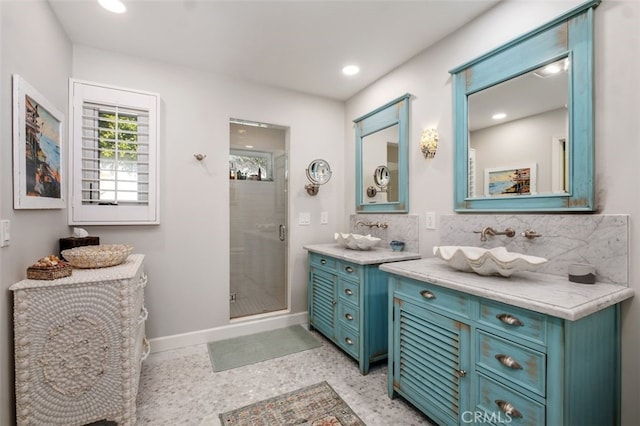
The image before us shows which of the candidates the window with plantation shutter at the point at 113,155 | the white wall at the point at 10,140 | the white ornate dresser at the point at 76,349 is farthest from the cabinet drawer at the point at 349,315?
the white wall at the point at 10,140

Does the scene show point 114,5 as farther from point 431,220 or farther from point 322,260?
point 431,220

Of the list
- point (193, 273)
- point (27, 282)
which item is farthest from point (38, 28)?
point (193, 273)

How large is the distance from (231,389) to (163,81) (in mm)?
2604

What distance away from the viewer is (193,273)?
8.87 feet

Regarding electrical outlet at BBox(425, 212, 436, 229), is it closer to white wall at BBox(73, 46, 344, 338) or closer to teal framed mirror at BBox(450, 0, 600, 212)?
Answer: teal framed mirror at BBox(450, 0, 600, 212)

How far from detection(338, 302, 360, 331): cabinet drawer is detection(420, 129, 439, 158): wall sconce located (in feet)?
4.51

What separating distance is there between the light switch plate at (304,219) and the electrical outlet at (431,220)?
134 centimetres

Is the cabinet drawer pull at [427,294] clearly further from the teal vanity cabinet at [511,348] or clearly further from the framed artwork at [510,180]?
the framed artwork at [510,180]

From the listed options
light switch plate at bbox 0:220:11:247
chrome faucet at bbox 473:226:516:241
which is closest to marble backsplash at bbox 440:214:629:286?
chrome faucet at bbox 473:226:516:241

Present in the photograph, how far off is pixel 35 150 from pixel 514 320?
2.59 meters

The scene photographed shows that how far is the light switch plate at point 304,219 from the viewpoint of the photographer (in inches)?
126

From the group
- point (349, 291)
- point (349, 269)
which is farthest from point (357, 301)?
point (349, 269)

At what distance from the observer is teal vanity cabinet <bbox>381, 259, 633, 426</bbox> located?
109 centimetres

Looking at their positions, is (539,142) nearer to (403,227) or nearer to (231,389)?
(403,227)
